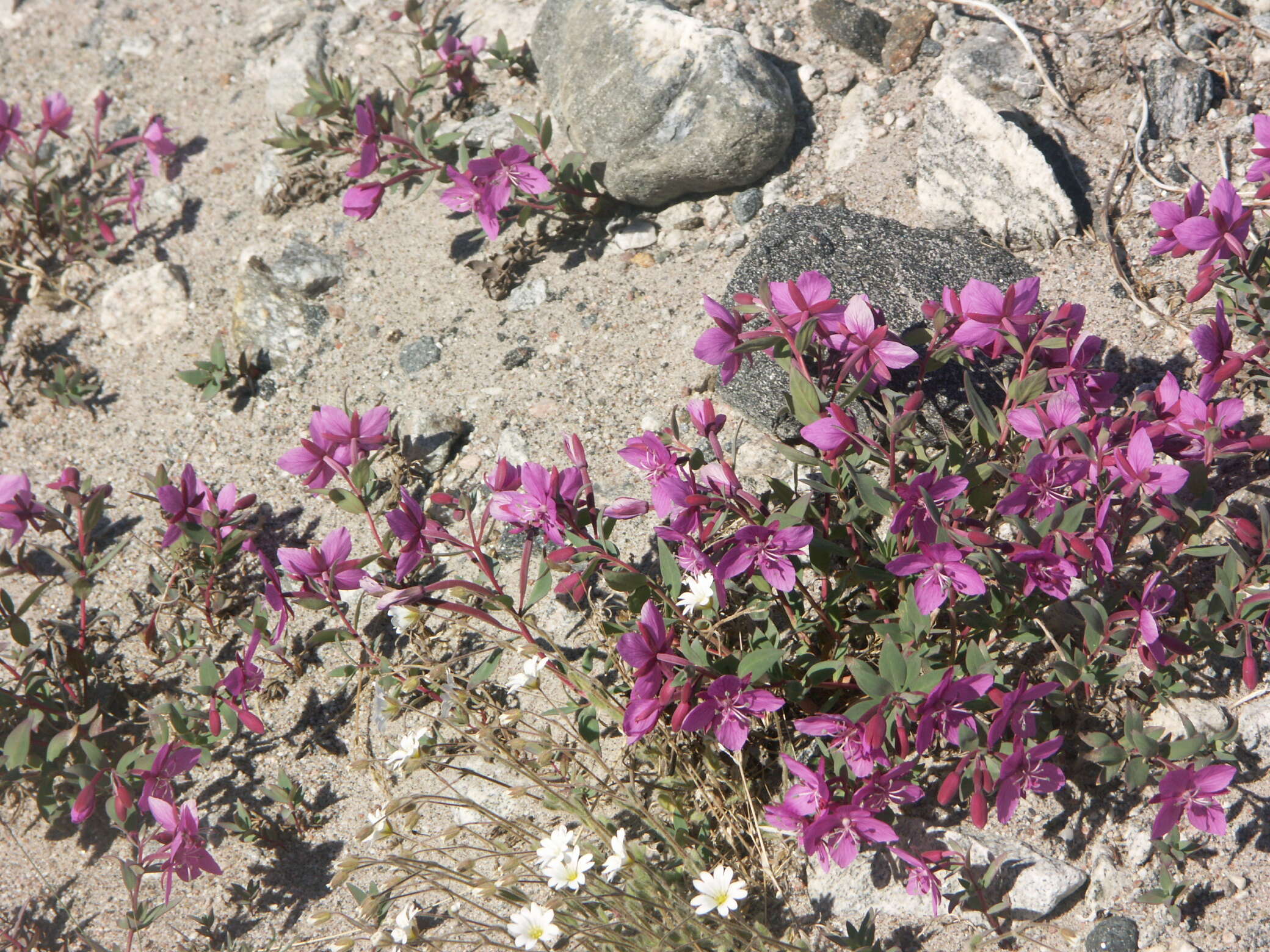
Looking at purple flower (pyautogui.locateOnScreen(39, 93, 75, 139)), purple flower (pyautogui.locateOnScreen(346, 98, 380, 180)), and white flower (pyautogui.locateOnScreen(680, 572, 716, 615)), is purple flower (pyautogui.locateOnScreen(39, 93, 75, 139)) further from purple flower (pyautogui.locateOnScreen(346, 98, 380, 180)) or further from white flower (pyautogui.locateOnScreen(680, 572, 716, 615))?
white flower (pyautogui.locateOnScreen(680, 572, 716, 615))

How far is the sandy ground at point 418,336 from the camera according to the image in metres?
2.73

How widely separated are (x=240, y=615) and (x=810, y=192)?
235 centimetres

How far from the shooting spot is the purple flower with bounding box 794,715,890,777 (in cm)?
208

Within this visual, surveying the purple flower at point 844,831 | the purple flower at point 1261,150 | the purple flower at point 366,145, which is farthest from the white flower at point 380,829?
the purple flower at point 1261,150

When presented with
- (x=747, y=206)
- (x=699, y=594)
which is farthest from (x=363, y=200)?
(x=699, y=594)

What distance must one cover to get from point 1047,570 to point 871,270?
1218mm

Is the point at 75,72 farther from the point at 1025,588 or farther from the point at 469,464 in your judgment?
the point at 1025,588

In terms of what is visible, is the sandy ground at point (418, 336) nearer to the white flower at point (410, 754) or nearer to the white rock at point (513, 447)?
the white rock at point (513, 447)

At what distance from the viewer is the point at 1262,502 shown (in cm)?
223

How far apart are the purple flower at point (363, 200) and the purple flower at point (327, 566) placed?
1.31m

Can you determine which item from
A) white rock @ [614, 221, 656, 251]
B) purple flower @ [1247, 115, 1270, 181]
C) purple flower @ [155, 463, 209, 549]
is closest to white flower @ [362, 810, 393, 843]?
purple flower @ [155, 463, 209, 549]

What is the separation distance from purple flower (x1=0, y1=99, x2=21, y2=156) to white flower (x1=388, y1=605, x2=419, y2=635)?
A: 278 cm

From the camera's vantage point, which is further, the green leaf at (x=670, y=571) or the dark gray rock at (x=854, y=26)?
the dark gray rock at (x=854, y=26)

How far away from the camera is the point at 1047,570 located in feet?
6.89
